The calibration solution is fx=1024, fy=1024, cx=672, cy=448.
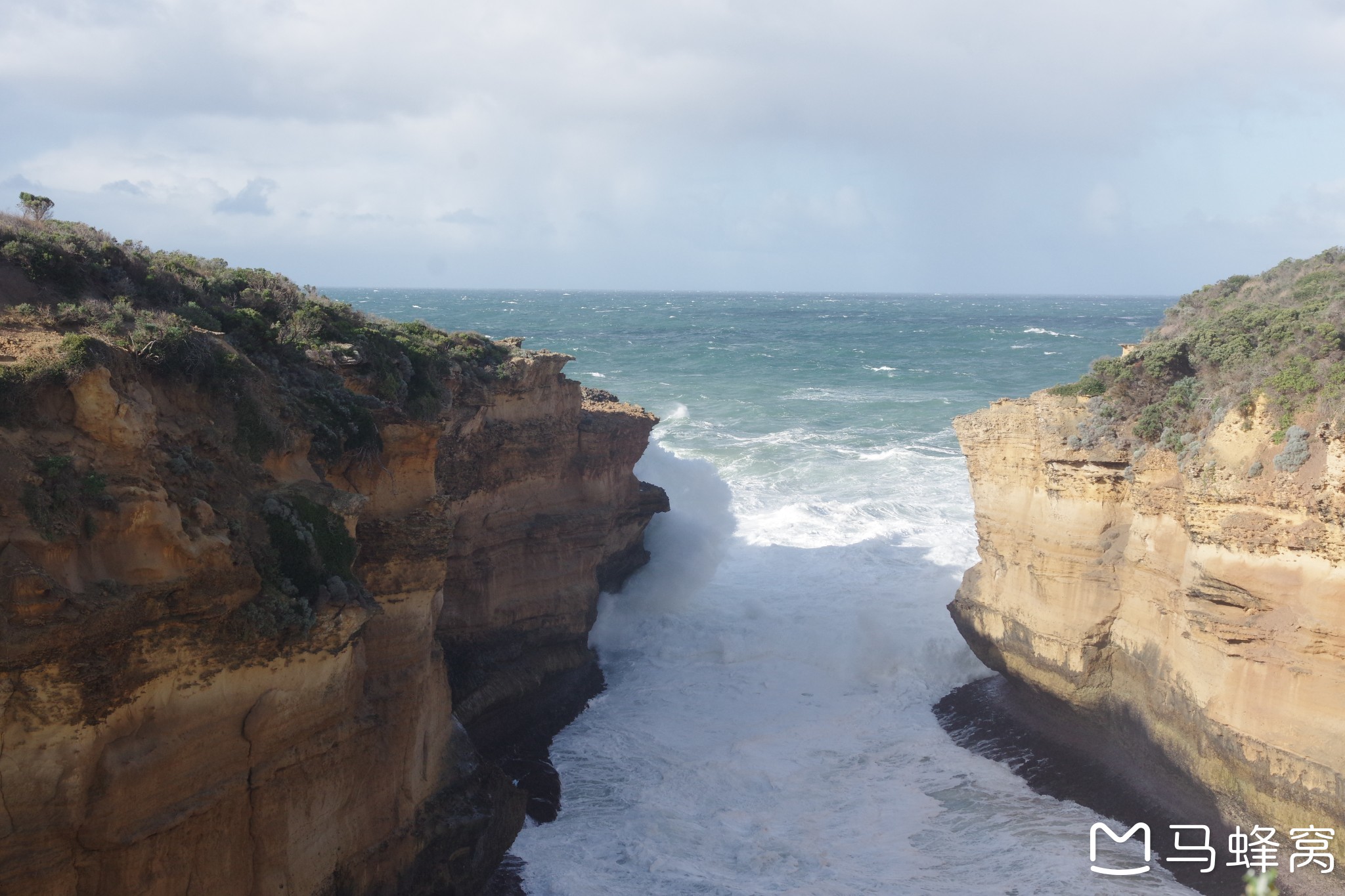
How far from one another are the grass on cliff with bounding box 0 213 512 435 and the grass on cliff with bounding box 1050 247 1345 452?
9692 mm

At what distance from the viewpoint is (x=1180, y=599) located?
13180 millimetres

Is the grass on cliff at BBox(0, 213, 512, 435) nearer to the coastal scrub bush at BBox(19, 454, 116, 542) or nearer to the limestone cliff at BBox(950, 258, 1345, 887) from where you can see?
the coastal scrub bush at BBox(19, 454, 116, 542)

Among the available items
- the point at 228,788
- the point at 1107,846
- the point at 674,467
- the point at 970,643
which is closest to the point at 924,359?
the point at 674,467

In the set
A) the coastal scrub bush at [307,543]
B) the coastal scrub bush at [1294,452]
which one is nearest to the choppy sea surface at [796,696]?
the coastal scrub bush at [1294,452]

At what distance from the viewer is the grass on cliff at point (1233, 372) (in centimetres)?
1247

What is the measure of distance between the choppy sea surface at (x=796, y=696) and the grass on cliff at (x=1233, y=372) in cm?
546

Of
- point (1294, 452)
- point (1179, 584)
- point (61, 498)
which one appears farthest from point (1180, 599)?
point (61, 498)

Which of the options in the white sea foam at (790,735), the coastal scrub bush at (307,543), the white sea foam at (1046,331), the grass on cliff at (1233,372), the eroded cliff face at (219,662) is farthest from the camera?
the white sea foam at (1046,331)

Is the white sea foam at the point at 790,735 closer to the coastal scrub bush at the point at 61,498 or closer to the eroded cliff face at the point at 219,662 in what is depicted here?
the eroded cliff face at the point at 219,662

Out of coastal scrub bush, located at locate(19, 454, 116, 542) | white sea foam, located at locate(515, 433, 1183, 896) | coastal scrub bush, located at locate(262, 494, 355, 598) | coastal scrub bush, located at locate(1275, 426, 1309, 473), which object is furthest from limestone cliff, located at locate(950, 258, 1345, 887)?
coastal scrub bush, located at locate(19, 454, 116, 542)

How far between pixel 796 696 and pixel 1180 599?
716cm

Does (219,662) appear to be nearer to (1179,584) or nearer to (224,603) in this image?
(224,603)

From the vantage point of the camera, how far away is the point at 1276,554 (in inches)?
467

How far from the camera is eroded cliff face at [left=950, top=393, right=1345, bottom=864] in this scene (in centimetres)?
1152
